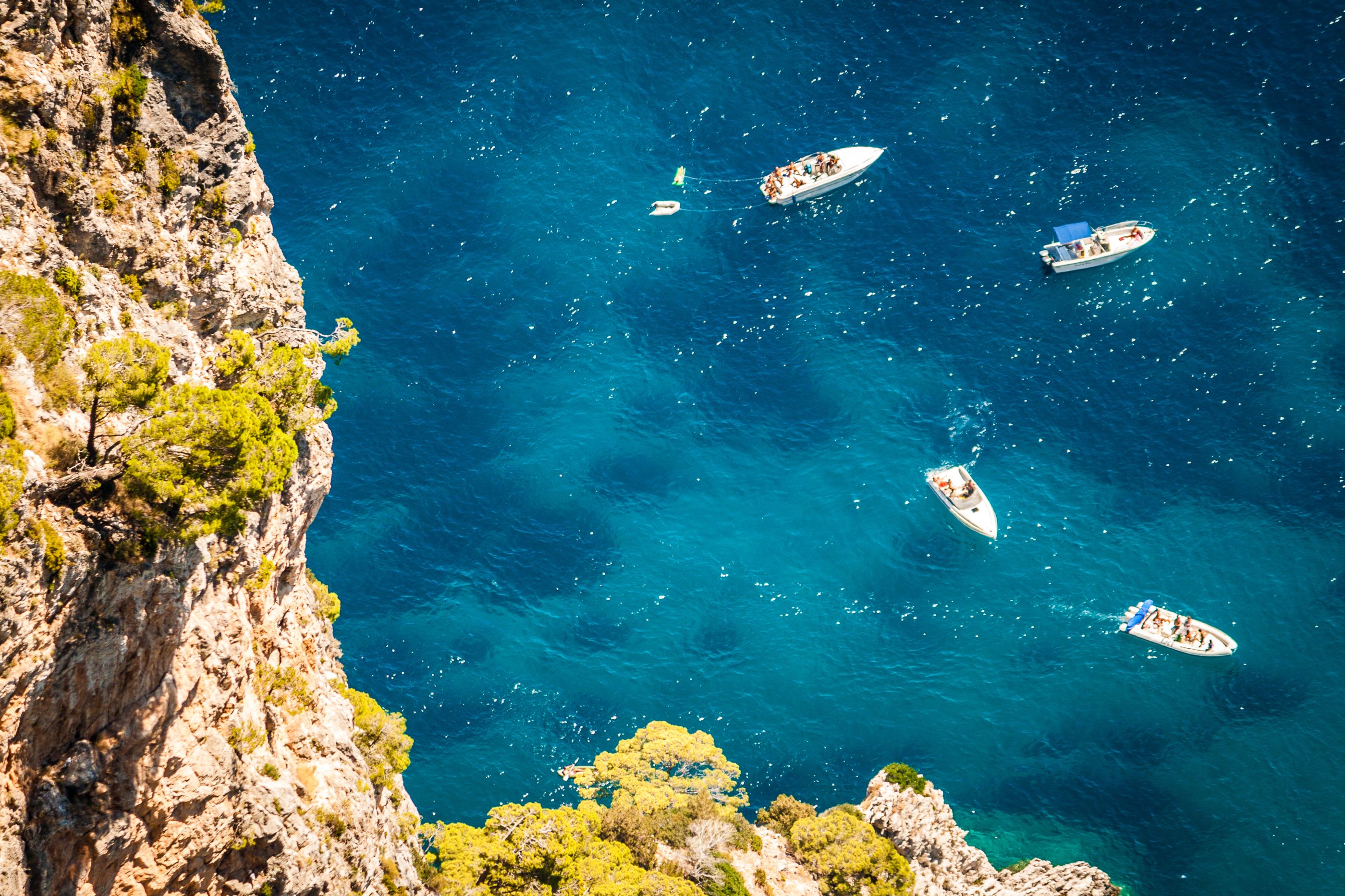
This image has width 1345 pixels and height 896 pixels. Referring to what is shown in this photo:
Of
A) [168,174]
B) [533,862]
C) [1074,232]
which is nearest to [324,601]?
[533,862]

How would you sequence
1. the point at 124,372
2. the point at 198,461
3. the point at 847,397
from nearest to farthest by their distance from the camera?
1. the point at 124,372
2. the point at 198,461
3. the point at 847,397

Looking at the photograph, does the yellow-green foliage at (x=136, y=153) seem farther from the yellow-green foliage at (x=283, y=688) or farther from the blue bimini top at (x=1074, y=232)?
the blue bimini top at (x=1074, y=232)

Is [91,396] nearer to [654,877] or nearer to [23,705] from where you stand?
[23,705]

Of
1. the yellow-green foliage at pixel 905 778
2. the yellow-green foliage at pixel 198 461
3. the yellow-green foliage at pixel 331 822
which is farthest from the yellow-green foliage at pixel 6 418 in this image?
the yellow-green foliage at pixel 905 778

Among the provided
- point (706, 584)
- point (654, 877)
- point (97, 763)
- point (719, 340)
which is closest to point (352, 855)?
point (97, 763)

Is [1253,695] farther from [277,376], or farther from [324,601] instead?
[277,376]

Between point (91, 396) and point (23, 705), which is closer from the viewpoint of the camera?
point (23, 705)
